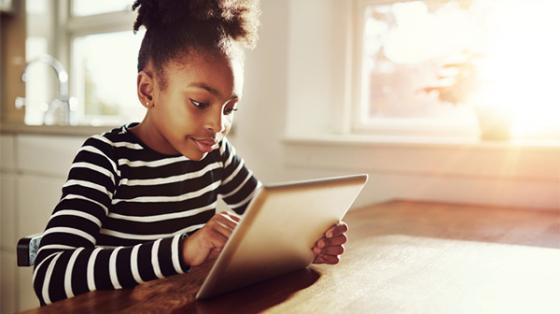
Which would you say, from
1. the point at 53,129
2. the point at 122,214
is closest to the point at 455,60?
the point at 122,214

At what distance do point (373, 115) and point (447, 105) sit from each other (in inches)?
10.3

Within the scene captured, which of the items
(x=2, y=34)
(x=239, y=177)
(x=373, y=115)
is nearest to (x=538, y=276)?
(x=239, y=177)

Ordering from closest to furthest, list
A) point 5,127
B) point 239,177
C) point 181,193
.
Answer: point 181,193 → point 239,177 → point 5,127

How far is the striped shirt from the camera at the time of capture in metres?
0.73

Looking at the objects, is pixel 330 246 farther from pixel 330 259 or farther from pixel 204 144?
pixel 204 144

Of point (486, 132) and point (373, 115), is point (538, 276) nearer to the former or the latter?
point (486, 132)

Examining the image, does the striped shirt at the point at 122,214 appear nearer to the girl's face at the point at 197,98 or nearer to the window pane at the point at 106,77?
the girl's face at the point at 197,98

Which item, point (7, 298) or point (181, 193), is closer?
point (181, 193)

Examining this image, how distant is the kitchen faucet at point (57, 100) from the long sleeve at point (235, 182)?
1535 millimetres

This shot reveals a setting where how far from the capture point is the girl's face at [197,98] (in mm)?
799

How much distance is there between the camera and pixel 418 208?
1.40m

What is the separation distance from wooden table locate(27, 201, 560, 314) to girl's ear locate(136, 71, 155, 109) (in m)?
0.28

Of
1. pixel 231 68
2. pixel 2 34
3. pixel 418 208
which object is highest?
pixel 2 34

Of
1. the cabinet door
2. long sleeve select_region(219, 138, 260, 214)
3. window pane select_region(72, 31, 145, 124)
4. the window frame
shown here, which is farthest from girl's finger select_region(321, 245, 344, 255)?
the window frame
